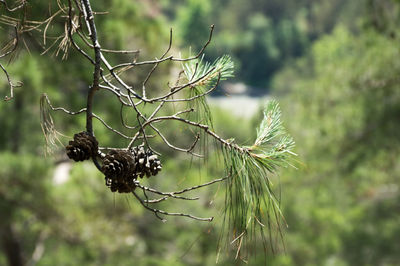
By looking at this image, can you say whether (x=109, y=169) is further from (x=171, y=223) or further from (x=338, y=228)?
(x=338, y=228)

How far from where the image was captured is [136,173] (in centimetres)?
79

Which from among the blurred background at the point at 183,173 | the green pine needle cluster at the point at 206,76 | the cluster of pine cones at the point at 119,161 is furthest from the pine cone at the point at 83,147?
the blurred background at the point at 183,173

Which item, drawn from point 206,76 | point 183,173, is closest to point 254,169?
point 206,76

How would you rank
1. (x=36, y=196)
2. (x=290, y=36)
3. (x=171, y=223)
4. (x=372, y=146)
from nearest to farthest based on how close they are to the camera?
Answer: 1. (x=36, y=196)
2. (x=171, y=223)
3. (x=372, y=146)
4. (x=290, y=36)

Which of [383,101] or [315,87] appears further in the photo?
[315,87]

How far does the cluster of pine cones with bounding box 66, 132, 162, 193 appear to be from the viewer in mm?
757

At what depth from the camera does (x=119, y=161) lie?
2.48 ft

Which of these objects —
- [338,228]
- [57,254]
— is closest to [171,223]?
[57,254]

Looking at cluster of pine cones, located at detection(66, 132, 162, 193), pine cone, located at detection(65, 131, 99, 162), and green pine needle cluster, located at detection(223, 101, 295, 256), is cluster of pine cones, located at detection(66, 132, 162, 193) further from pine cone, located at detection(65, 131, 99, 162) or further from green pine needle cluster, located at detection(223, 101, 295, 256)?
green pine needle cluster, located at detection(223, 101, 295, 256)

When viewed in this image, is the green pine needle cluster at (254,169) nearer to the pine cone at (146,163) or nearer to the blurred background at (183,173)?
the pine cone at (146,163)

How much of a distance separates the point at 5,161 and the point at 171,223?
1574 mm

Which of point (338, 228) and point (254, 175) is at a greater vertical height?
point (338, 228)

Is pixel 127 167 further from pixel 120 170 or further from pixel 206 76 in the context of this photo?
pixel 206 76

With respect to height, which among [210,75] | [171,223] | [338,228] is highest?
[338,228]
